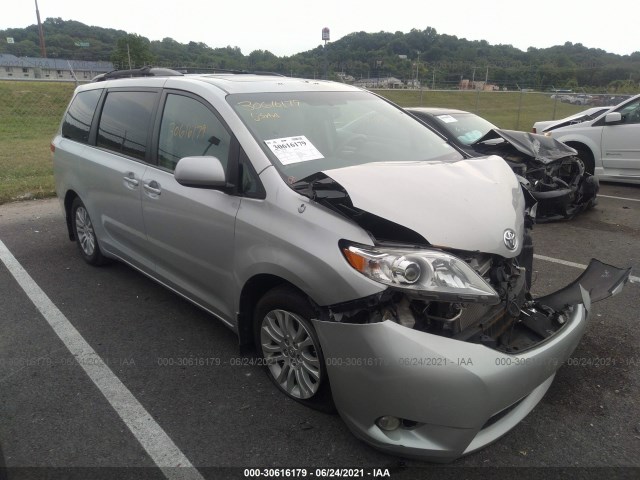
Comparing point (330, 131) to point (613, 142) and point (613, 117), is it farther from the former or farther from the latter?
point (613, 142)

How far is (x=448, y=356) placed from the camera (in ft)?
6.67

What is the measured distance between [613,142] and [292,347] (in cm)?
769

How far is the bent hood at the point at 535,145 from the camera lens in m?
6.15

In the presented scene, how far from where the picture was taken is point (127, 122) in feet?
12.8

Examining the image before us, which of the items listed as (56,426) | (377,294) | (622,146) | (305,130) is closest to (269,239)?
(377,294)

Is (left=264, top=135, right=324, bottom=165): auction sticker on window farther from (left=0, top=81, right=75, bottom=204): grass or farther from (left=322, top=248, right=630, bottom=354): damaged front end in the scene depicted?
(left=0, top=81, right=75, bottom=204): grass

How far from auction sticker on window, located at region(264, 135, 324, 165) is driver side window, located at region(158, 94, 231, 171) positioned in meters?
0.30

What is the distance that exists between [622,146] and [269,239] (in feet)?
25.2

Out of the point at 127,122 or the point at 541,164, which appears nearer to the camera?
the point at 127,122

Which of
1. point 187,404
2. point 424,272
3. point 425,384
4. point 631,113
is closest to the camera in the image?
point 425,384

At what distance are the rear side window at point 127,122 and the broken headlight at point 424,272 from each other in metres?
2.20

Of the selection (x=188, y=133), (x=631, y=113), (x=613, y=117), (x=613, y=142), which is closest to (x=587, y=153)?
(x=613, y=142)

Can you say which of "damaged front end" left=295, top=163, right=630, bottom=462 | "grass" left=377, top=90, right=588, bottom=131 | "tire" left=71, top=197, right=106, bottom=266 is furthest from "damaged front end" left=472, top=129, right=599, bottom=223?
"grass" left=377, top=90, right=588, bottom=131

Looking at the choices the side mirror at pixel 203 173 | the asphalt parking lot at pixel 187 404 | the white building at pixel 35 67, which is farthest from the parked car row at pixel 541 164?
the white building at pixel 35 67
